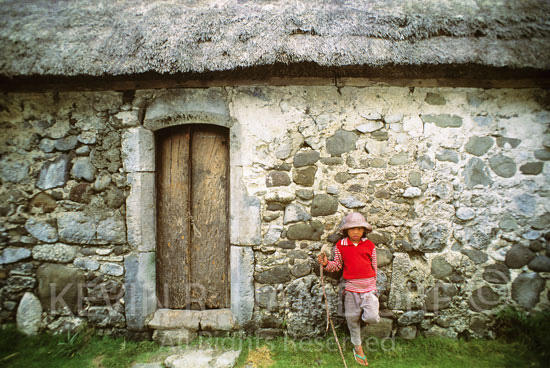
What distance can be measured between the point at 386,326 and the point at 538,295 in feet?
4.89

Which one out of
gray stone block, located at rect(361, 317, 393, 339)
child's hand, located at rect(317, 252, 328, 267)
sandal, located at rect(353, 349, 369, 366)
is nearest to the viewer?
sandal, located at rect(353, 349, 369, 366)

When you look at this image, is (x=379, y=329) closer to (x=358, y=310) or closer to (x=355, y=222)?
(x=358, y=310)

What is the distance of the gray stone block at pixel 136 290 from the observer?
246cm

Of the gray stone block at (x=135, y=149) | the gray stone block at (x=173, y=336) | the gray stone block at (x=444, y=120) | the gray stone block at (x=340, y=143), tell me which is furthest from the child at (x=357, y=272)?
the gray stone block at (x=135, y=149)

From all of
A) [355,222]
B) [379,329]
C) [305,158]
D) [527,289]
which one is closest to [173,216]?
[305,158]

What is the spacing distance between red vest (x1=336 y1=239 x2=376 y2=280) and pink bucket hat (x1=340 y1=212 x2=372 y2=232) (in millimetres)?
153

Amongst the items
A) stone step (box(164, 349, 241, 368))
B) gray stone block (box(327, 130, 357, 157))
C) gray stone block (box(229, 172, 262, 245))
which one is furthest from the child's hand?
stone step (box(164, 349, 241, 368))

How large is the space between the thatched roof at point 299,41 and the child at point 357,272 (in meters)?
1.44

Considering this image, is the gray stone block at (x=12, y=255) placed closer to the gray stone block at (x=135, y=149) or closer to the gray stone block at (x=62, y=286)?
the gray stone block at (x=62, y=286)

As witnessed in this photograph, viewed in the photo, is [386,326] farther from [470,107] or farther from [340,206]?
[470,107]

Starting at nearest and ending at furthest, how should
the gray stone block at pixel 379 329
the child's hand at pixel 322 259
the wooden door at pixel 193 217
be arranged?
the child's hand at pixel 322 259 → the gray stone block at pixel 379 329 → the wooden door at pixel 193 217

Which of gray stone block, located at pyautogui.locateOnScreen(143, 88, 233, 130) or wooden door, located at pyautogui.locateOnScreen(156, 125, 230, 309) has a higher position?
gray stone block, located at pyautogui.locateOnScreen(143, 88, 233, 130)

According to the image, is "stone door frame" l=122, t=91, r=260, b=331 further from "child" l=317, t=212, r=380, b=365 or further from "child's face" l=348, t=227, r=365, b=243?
"child's face" l=348, t=227, r=365, b=243

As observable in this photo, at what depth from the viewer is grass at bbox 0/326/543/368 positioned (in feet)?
7.14
